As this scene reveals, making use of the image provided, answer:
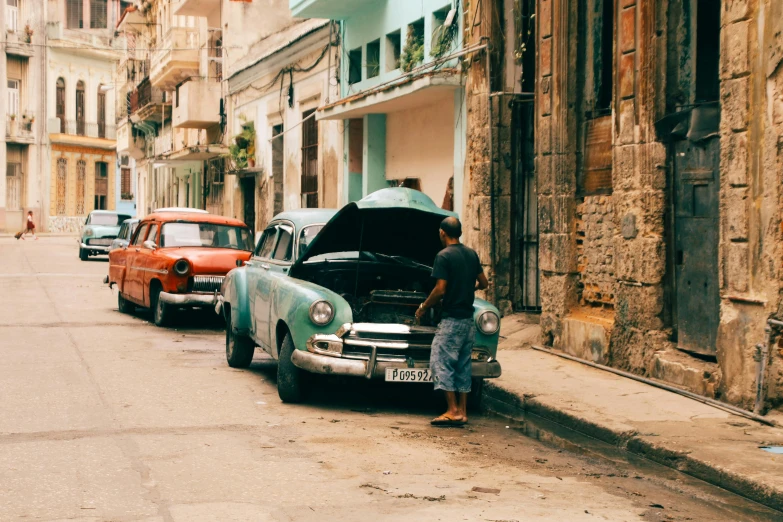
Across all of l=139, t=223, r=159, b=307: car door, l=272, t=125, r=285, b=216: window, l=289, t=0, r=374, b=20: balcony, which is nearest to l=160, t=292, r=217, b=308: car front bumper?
l=139, t=223, r=159, b=307: car door

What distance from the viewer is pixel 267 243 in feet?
36.6

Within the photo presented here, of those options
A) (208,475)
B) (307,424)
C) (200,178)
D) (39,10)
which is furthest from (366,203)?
(39,10)

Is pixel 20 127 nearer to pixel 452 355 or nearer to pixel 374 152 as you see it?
pixel 374 152

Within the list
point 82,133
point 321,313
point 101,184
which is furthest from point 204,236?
point 101,184

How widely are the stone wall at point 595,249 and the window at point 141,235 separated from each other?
7.17m

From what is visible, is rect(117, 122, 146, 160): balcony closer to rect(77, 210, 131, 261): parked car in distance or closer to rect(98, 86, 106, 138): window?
rect(98, 86, 106, 138): window

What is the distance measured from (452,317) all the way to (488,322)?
0.68 meters

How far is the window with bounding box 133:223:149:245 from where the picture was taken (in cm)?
1616

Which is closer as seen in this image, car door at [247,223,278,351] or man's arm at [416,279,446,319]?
man's arm at [416,279,446,319]

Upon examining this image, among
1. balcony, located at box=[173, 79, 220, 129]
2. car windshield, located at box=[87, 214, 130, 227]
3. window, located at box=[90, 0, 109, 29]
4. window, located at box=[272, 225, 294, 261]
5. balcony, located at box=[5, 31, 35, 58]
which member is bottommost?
window, located at box=[272, 225, 294, 261]

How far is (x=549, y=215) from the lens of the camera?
41.0ft

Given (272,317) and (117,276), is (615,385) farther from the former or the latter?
(117,276)

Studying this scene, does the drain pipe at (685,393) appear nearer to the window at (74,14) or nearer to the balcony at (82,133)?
the balcony at (82,133)

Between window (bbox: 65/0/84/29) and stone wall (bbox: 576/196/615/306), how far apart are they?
190 feet
